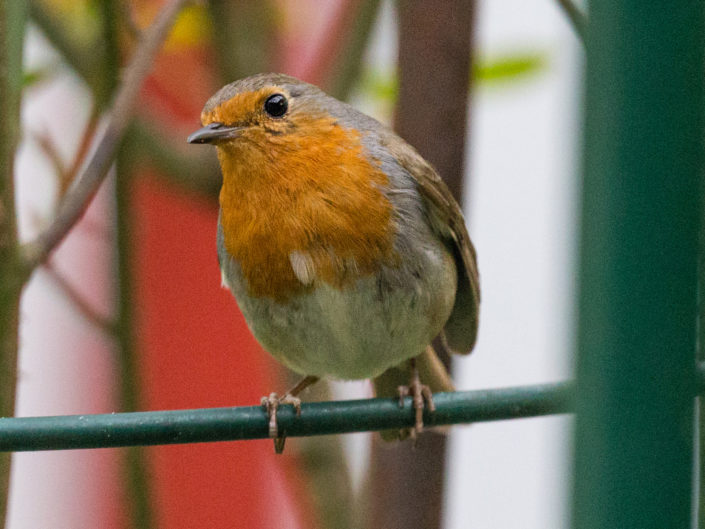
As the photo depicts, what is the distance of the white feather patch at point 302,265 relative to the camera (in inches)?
78.5

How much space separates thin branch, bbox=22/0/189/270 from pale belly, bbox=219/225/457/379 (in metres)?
0.32

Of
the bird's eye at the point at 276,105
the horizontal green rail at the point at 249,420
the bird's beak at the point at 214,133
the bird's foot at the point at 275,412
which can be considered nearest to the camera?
the horizontal green rail at the point at 249,420

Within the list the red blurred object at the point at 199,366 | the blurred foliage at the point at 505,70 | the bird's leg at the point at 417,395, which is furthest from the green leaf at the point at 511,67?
the red blurred object at the point at 199,366

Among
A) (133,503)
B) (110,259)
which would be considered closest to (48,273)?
(110,259)

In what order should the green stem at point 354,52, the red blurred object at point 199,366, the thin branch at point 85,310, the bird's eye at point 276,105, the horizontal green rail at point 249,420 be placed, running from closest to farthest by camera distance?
the horizontal green rail at point 249,420 → the bird's eye at point 276,105 → the thin branch at point 85,310 → the green stem at point 354,52 → the red blurred object at point 199,366

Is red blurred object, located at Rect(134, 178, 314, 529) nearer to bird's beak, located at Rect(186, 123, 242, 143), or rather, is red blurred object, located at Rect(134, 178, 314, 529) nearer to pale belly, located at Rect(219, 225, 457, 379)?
pale belly, located at Rect(219, 225, 457, 379)

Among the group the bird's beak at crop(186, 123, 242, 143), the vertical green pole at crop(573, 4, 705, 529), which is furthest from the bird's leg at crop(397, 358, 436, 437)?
the vertical green pole at crop(573, 4, 705, 529)

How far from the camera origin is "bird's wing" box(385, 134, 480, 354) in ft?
7.11

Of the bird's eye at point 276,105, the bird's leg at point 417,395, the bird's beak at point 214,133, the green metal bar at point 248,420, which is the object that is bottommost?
the green metal bar at point 248,420

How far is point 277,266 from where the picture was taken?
201 centimetres

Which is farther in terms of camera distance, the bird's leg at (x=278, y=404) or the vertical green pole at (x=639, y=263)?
the bird's leg at (x=278, y=404)

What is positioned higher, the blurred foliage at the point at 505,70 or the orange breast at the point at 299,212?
the blurred foliage at the point at 505,70

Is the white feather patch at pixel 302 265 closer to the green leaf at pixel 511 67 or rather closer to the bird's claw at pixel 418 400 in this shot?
the bird's claw at pixel 418 400

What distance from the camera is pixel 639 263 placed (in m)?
0.84
